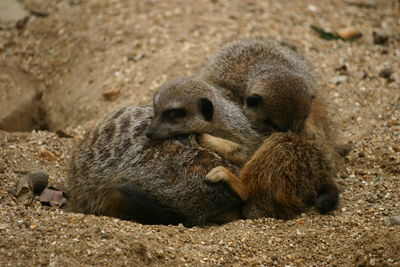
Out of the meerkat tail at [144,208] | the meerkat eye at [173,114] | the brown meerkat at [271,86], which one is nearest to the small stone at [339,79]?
the brown meerkat at [271,86]

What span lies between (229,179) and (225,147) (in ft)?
1.10

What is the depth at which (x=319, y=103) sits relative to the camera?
510 cm

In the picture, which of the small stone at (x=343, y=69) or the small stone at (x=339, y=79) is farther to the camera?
the small stone at (x=343, y=69)

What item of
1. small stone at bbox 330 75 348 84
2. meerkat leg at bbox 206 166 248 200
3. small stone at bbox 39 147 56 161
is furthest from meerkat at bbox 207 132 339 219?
small stone at bbox 330 75 348 84

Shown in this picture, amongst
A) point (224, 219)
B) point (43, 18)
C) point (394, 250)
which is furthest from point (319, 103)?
point (43, 18)

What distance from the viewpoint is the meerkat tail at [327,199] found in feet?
12.6

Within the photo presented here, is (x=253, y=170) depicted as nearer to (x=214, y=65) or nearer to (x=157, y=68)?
(x=214, y=65)

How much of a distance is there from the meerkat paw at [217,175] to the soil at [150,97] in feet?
1.02

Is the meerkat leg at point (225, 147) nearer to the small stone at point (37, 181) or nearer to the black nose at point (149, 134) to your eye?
the black nose at point (149, 134)

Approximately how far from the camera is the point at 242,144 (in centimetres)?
423

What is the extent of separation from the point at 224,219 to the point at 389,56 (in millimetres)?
3607

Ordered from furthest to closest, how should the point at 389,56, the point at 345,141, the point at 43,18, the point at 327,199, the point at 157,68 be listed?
the point at 43,18 → the point at 389,56 → the point at 157,68 → the point at 345,141 → the point at 327,199

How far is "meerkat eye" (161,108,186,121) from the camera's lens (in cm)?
412

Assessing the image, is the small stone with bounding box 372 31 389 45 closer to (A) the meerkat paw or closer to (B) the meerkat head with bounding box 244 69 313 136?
(B) the meerkat head with bounding box 244 69 313 136
